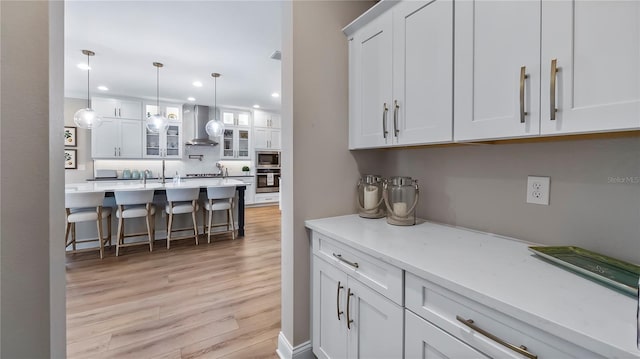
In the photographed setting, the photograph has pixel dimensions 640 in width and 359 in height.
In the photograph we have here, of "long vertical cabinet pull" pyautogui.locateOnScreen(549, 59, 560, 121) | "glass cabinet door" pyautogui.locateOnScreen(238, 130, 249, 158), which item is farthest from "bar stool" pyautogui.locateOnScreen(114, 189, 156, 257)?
"long vertical cabinet pull" pyautogui.locateOnScreen(549, 59, 560, 121)

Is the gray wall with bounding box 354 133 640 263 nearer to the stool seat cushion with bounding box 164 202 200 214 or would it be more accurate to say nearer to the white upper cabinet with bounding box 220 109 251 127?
the stool seat cushion with bounding box 164 202 200 214

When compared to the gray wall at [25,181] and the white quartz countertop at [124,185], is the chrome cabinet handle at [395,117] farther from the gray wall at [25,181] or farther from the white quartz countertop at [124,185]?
the white quartz countertop at [124,185]

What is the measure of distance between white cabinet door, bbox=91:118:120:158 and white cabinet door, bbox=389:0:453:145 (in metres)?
6.36

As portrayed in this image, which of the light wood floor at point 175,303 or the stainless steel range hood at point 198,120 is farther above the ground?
the stainless steel range hood at point 198,120

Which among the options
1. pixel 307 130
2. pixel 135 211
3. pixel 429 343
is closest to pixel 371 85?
pixel 307 130

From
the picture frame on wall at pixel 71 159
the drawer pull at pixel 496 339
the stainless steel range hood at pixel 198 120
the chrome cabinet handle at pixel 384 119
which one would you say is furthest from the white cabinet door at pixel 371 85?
the picture frame on wall at pixel 71 159

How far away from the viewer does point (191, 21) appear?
2.77 meters

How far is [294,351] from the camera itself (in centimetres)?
157

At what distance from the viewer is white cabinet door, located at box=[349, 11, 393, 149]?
4.85 feet

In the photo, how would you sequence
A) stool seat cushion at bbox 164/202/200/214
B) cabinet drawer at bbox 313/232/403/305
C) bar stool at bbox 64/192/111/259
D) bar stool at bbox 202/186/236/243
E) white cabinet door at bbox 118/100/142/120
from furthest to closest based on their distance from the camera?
white cabinet door at bbox 118/100/142/120
bar stool at bbox 202/186/236/243
stool seat cushion at bbox 164/202/200/214
bar stool at bbox 64/192/111/259
cabinet drawer at bbox 313/232/403/305

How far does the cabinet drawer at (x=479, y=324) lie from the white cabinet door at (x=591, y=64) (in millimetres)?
618

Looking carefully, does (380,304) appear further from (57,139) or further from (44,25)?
(44,25)

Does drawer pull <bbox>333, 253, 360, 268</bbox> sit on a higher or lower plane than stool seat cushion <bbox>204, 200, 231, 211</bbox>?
higher

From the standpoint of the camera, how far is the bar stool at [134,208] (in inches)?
138
